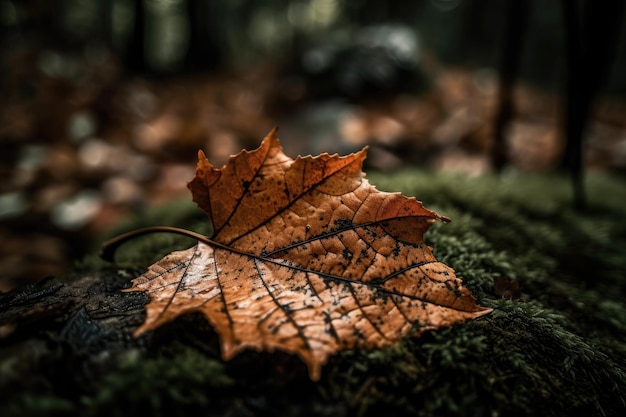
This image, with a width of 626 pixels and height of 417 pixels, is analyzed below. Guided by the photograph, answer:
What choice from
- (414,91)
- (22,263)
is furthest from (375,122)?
(22,263)

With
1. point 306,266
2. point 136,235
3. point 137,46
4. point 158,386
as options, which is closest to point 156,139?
point 136,235

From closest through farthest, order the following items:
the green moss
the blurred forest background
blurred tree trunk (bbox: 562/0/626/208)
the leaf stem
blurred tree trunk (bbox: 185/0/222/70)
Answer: the green moss
the leaf stem
blurred tree trunk (bbox: 562/0/626/208)
the blurred forest background
blurred tree trunk (bbox: 185/0/222/70)

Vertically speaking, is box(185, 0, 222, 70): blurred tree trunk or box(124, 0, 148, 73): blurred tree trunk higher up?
box(185, 0, 222, 70): blurred tree trunk

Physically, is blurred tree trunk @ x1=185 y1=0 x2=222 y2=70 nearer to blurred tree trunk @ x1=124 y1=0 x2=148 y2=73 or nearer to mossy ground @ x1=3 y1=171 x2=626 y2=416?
blurred tree trunk @ x1=124 y1=0 x2=148 y2=73

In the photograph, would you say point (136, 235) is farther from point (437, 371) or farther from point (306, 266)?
point (437, 371)

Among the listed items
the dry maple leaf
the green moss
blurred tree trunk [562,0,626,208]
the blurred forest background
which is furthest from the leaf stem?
blurred tree trunk [562,0,626,208]

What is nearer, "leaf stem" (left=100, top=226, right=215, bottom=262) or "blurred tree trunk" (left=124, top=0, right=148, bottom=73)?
"leaf stem" (left=100, top=226, right=215, bottom=262)

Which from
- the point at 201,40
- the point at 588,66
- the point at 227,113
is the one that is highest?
the point at 201,40
